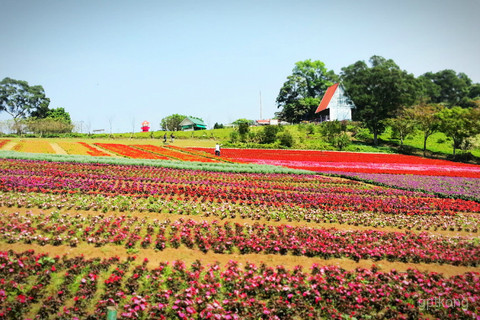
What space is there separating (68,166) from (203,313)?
19.1 metres

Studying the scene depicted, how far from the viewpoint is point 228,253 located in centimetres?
895

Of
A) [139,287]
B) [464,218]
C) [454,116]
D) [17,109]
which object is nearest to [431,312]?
[139,287]

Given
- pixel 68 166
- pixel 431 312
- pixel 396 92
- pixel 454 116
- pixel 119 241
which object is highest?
pixel 396 92

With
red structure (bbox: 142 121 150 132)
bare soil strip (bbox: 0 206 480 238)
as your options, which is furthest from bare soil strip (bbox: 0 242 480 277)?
red structure (bbox: 142 121 150 132)

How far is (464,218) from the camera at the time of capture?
13.8m

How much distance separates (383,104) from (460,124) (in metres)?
14.5

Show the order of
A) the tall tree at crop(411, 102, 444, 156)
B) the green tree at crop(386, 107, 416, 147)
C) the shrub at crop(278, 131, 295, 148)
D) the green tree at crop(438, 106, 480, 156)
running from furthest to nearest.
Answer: the green tree at crop(386, 107, 416, 147) → the shrub at crop(278, 131, 295, 148) → the tall tree at crop(411, 102, 444, 156) → the green tree at crop(438, 106, 480, 156)

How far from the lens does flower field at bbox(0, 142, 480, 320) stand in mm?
6480

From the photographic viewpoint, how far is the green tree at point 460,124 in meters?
43.2

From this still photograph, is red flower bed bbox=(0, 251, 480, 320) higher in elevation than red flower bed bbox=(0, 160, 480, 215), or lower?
lower

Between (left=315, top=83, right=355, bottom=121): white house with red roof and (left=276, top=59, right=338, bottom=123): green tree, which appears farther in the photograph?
(left=276, top=59, right=338, bottom=123): green tree

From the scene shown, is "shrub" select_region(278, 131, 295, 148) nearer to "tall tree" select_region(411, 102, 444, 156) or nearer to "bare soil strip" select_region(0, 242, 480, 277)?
"tall tree" select_region(411, 102, 444, 156)

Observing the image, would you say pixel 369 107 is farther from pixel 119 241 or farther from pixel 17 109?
pixel 17 109

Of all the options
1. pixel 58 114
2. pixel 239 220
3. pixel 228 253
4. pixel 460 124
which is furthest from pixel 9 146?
pixel 58 114
